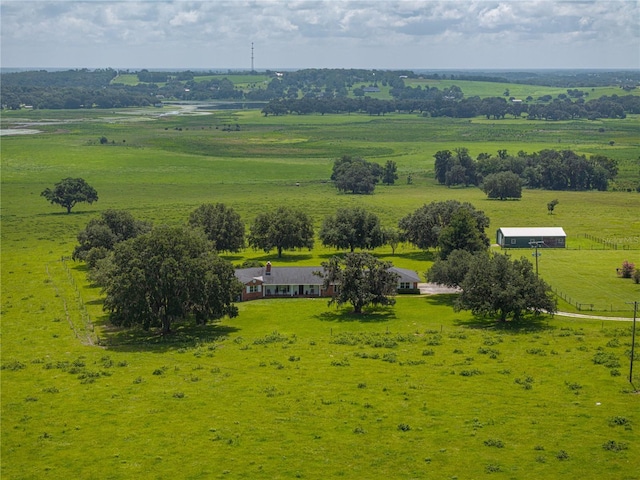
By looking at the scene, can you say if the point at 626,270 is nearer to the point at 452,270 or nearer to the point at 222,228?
the point at 452,270

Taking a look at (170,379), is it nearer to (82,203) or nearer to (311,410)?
(311,410)

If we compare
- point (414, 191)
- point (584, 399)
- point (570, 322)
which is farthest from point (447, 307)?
point (414, 191)

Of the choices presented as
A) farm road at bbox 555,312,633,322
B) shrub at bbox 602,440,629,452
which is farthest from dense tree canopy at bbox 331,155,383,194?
shrub at bbox 602,440,629,452

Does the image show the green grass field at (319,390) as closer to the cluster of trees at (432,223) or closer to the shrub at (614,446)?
the shrub at (614,446)

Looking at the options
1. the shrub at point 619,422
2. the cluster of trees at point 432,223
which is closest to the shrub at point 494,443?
the shrub at point 619,422

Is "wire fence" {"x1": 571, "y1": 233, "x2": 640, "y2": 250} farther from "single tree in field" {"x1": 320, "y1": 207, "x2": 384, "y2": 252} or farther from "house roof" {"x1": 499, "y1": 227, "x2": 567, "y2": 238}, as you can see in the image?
"single tree in field" {"x1": 320, "y1": 207, "x2": 384, "y2": 252}

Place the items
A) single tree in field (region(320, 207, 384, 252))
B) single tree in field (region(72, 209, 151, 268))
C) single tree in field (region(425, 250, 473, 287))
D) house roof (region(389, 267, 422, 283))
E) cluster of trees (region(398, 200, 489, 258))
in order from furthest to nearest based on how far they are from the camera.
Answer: cluster of trees (region(398, 200, 489, 258)) → single tree in field (region(320, 207, 384, 252)) → single tree in field (region(72, 209, 151, 268)) → house roof (region(389, 267, 422, 283)) → single tree in field (region(425, 250, 473, 287))
